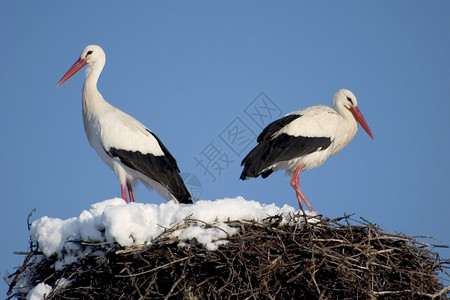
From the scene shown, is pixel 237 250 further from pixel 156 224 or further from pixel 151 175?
pixel 151 175

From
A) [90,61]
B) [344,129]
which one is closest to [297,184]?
[344,129]

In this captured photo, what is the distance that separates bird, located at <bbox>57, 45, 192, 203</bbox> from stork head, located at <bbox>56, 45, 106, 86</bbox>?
71 cm

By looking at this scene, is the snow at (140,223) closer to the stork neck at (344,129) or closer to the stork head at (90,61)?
the stork head at (90,61)

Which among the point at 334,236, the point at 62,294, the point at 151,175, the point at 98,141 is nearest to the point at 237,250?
the point at 334,236

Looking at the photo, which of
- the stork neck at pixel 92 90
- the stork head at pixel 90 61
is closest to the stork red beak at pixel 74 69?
the stork head at pixel 90 61

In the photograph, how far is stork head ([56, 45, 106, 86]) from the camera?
29.7 feet

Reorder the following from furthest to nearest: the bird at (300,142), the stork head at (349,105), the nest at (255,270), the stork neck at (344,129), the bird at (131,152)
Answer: the stork head at (349,105), the stork neck at (344,129), the bird at (300,142), the bird at (131,152), the nest at (255,270)

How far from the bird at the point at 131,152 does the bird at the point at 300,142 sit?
979 millimetres

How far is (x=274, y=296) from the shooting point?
16.4 ft

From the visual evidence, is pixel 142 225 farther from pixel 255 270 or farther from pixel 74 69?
pixel 74 69

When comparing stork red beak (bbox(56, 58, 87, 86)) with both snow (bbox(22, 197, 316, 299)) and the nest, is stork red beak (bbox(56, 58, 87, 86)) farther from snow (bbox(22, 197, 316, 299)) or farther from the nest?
the nest

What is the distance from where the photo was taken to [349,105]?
9.80 m

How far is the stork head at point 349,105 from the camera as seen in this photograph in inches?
384

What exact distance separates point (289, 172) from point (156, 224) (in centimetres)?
414
